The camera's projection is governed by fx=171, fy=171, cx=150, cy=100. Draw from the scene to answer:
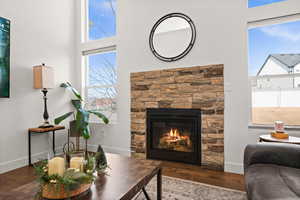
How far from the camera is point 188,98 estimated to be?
2664mm

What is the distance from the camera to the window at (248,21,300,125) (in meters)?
2.23

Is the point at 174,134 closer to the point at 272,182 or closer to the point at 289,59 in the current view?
the point at 272,182

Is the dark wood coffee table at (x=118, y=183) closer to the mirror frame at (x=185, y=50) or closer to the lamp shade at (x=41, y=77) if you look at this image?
the mirror frame at (x=185, y=50)

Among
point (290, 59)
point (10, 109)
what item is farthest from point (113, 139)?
point (290, 59)

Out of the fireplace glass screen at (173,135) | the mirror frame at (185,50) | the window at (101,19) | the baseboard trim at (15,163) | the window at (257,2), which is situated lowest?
the baseboard trim at (15,163)

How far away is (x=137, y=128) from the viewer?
10.0 ft

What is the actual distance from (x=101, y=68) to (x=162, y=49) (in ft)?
4.69

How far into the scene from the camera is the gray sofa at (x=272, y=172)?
106 cm

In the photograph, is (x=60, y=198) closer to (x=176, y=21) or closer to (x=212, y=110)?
(x=212, y=110)

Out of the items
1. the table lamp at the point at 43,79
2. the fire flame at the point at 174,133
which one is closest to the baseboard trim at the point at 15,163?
the table lamp at the point at 43,79

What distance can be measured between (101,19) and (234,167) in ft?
12.1

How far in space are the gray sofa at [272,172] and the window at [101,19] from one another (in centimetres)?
312

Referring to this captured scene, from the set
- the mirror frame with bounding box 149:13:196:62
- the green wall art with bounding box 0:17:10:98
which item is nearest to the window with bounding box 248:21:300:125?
the mirror frame with bounding box 149:13:196:62

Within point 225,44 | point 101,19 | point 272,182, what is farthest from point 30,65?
point 272,182
